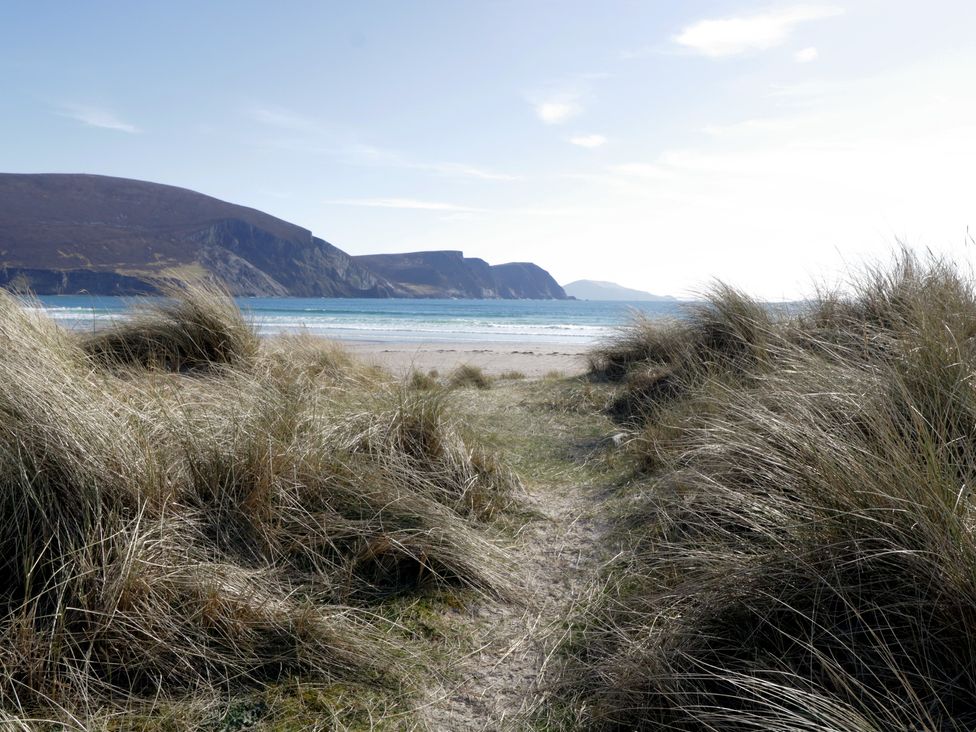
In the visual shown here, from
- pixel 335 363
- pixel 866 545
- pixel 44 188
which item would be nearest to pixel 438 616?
pixel 866 545

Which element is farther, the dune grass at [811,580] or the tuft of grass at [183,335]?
the tuft of grass at [183,335]

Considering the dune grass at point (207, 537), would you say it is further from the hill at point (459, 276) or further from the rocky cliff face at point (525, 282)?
the rocky cliff face at point (525, 282)

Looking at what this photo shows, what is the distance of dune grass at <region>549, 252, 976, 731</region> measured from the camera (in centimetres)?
142

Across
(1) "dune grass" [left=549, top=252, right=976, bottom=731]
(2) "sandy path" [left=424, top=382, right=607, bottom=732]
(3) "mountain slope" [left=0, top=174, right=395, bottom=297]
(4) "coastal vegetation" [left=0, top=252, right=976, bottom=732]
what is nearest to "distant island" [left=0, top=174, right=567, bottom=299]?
(3) "mountain slope" [left=0, top=174, right=395, bottom=297]

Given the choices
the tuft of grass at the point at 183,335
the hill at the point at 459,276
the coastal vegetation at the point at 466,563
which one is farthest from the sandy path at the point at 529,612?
the hill at the point at 459,276

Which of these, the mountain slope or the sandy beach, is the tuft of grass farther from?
the mountain slope

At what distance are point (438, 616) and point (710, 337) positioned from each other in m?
4.62

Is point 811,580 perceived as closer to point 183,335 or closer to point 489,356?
point 183,335

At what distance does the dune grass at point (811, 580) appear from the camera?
1.42 m

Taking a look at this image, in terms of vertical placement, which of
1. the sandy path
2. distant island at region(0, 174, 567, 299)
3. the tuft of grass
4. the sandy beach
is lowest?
the sandy path

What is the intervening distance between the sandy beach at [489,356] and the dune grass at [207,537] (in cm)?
915

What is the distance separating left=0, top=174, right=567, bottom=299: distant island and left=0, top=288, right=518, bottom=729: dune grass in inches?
2116

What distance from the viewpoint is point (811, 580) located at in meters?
1.70

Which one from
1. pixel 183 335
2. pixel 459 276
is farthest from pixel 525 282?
pixel 183 335
